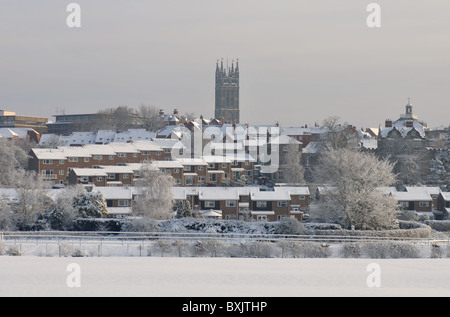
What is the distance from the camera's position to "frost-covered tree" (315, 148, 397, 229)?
1940 inches

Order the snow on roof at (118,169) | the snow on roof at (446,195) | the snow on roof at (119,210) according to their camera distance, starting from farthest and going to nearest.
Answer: the snow on roof at (118,169)
the snow on roof at (446,195)
the snow on roof at (119,210)

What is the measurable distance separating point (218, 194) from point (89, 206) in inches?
566

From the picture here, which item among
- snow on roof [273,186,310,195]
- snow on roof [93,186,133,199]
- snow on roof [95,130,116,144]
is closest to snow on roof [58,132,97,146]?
snow on roof [95,130,116,144]

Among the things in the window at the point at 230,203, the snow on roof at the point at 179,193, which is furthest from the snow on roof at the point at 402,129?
the snow on roof at the point at 179,193

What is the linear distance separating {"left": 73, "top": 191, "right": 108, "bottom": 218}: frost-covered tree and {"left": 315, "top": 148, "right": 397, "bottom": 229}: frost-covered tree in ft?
53.5

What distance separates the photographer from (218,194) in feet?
203

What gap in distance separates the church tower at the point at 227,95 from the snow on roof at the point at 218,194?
117 m

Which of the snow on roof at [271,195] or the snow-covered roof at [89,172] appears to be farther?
the snow-covered roof at [89,172]

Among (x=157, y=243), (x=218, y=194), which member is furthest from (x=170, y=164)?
(x=157, y=243)

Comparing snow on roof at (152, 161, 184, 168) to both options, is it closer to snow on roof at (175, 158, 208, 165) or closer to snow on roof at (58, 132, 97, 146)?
snow on roof at (175, 158, 208, 165)

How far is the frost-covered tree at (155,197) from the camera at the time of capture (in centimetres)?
5461

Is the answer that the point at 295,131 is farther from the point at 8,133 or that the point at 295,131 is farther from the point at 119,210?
the point at 119,210

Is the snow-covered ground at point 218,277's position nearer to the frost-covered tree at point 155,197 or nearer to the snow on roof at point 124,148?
the frost-covered tree at point 155,197
